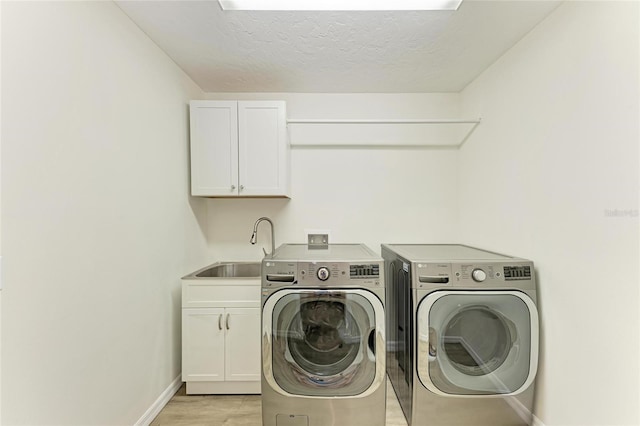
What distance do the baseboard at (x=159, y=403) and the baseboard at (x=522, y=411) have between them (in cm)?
217

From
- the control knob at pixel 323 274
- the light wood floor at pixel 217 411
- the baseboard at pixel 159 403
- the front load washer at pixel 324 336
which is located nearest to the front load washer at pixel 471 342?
the front load washer at pixel 324 336

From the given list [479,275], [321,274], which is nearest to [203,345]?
[321,274]

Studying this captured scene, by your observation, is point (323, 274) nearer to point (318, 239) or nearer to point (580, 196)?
point (318, 239)

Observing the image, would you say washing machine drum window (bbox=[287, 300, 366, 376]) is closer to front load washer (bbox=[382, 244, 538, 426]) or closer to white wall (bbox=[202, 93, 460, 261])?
front load washer (bbox=[382, 244, 538, 426])

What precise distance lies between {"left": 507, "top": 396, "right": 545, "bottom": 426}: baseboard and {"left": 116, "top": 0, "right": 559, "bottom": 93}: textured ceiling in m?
2.21

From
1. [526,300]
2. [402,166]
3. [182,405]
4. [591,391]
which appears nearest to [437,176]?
[402,166]

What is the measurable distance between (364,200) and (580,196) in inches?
63.5

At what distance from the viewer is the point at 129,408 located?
1676mm

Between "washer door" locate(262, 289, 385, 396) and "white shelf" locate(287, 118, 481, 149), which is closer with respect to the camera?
"washer door" locate(262, 289, 385, 396)

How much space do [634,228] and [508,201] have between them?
33.0 inches

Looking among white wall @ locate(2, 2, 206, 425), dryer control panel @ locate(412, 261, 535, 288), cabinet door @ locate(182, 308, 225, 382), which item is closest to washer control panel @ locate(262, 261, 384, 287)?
Answer: dryer control panel @ locate(412, 261, 535, 288)

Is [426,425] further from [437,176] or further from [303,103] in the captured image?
[303,103]

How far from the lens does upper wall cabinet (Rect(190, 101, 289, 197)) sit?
2418 millimetres

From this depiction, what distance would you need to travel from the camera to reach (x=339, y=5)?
1607 millimetres
